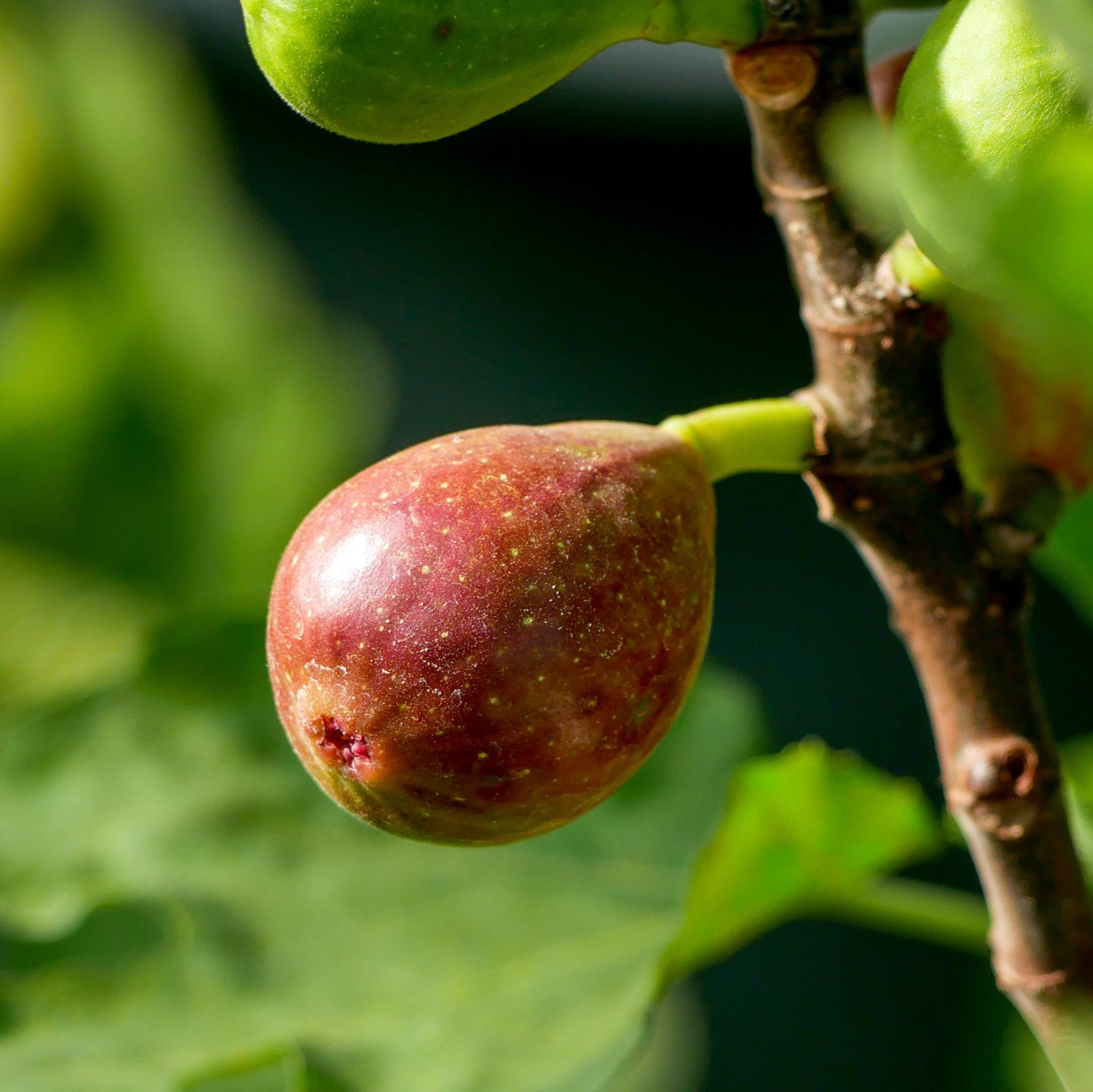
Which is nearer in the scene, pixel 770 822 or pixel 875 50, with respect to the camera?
pixel 770 822

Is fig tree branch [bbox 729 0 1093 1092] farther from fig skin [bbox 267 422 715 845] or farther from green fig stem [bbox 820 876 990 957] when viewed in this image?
green fig stem [bbox 820 876 990 957]

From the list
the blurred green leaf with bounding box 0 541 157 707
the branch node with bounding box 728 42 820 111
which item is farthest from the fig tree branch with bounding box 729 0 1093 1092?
the blurred green leaf with bounding box 0 541 157 707

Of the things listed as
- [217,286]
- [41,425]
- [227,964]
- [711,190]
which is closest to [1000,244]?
[227,964]

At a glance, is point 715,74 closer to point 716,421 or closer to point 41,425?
point 41,425

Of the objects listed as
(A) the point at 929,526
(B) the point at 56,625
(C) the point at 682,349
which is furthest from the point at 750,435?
(C) the point at 682,349

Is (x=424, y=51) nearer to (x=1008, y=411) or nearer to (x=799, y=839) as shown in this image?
(x=1008, y=411)

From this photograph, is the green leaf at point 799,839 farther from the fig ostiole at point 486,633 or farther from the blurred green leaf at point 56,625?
the blurred green leaf at point 56,625

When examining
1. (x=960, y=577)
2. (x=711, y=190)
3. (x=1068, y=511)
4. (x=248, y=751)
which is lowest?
(x=711, y=190)
